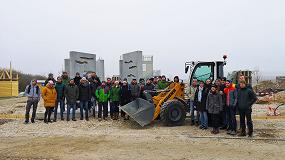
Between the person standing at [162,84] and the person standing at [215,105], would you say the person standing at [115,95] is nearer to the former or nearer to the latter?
the person standing at [162,84]

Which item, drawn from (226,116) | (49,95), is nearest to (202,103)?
(226,116)

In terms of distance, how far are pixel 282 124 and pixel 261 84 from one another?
100 feet

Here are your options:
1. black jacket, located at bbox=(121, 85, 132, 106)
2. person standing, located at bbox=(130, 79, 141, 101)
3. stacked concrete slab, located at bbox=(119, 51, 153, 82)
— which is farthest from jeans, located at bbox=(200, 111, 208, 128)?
stacked concrete slab, located at bbox=(119, 51, 153, 82)

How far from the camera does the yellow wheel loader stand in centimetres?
1241

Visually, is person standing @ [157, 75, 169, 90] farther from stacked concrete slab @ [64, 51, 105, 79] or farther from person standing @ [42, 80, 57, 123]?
stacked concrete slab @ [64, 51, 105, 79]

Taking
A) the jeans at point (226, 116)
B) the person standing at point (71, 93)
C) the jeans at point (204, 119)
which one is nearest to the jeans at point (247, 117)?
the jeans at point (226, 116)

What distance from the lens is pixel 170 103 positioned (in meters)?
12.5

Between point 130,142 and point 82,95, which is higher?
point 82,95

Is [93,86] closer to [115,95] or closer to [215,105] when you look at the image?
[115,95]

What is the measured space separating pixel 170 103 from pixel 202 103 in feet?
4.00

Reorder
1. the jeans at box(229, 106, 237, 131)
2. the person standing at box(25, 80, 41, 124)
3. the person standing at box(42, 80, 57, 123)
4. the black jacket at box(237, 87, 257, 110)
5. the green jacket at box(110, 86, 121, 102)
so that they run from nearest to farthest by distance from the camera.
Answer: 1. the black jacket at box(237, 87, 257, 110)
2. the jeans at box(229, 106, 237, 131)
3. the person standing at box(42, 80, 57, 123)
4. the person standing at box(25, 80, 41, 124)
5. the green jacket at box(110, 86, 121, 102)

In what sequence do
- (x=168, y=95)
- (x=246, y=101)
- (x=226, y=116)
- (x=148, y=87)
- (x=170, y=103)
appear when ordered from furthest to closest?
(x=148, y=87) < (x=168, y=95) < (x=170, y=103) < (x=226, y=116) < (x=246, y=101)

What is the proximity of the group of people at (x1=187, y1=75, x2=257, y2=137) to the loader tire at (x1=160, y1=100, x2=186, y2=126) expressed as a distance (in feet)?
1.59

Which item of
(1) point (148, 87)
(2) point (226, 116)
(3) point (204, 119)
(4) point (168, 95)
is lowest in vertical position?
(3) point (204, 119)
